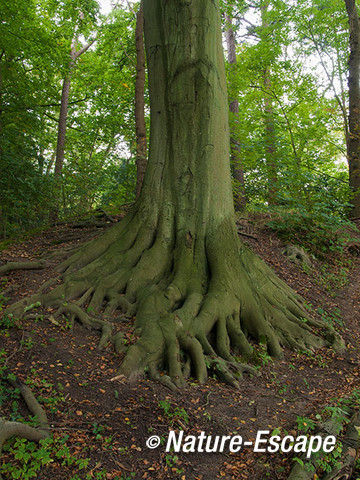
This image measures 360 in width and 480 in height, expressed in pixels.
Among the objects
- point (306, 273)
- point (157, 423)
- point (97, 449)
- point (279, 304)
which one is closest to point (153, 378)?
point (157, 423)

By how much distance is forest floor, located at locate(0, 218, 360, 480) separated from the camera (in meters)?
2.70

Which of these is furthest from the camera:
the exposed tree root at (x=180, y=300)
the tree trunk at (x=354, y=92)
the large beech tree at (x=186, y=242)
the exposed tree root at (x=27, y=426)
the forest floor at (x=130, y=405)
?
the tree trunk at (x=354, y=92)

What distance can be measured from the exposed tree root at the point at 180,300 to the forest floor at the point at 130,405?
226mm

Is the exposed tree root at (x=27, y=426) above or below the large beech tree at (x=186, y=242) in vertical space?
below

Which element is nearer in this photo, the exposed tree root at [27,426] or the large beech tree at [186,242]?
the exposed tree root at [27,426]

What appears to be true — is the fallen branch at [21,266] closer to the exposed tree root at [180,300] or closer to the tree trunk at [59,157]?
the exposed tree root at [180,300]

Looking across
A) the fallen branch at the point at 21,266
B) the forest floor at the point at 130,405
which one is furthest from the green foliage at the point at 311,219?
the fallen branch at the point at 21,266

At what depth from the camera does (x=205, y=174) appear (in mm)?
5617

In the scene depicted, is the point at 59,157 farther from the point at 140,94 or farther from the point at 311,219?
the point at 311,219

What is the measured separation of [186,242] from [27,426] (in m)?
3.42

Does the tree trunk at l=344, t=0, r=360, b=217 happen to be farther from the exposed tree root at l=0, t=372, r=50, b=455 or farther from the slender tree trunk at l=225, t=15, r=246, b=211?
the exposed tree root at l=0, t=372, r=50, b=455

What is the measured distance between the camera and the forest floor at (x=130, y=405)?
2697 millimetres

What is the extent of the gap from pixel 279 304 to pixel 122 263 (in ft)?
8.39

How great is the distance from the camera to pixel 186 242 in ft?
18.1
